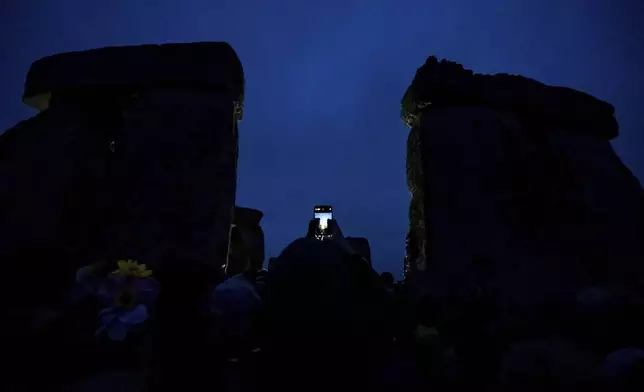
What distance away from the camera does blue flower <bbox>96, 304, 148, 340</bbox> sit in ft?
4.13

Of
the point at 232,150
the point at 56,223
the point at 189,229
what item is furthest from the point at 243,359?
the point at 56,223

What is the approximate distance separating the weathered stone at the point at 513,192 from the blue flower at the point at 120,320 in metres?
2.05

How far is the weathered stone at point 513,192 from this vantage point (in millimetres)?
3074

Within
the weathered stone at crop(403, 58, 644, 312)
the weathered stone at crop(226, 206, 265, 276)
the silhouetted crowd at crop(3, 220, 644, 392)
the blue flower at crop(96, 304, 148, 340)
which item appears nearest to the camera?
the blue flower at crop(96, 304, 148, 340)

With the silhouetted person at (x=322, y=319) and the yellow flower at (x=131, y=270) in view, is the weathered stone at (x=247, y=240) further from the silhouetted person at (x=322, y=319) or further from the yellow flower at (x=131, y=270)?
the yellow flower at (x=131, y=270)

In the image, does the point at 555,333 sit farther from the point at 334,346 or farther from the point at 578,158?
the point at 578,158

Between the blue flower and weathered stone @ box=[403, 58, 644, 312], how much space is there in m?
2.05

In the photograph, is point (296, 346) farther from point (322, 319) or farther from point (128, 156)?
point (128, 156)

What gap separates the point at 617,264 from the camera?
11.0ft

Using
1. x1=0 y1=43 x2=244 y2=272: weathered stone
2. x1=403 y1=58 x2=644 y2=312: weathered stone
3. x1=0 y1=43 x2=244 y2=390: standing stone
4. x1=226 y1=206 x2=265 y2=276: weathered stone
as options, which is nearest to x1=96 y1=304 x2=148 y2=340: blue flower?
x1=0 y1=43 x2=244 y2=390: standing stone

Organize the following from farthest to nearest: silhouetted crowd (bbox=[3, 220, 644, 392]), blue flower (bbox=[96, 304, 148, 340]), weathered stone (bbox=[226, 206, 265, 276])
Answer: weathered stone (bbox=[226, 206, 265, 276])
silhouetted crowd (bbox=[3, 220, 644, 392])
blue flower (bbox=[96, 304, 148, 340])

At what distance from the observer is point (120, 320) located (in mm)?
1266

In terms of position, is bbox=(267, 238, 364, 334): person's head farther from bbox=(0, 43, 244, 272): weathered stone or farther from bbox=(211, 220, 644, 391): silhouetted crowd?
bbox=(0, 43, 244, 272): weathered stone

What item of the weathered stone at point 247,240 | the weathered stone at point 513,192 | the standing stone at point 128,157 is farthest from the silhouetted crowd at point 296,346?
the weathered stone at point 247,240
